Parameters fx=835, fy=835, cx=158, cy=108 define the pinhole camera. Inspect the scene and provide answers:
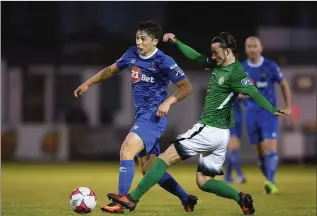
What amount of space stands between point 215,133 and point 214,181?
55 cm

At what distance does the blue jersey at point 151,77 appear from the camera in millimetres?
8281

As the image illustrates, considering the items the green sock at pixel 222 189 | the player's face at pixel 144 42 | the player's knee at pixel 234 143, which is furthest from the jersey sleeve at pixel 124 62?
the player's knee at pixel 234 143

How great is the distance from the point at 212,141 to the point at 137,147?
2.52 feet

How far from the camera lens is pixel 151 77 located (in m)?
8.34

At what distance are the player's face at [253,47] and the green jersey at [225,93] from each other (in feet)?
12.8

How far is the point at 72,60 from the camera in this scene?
23953 millimetres

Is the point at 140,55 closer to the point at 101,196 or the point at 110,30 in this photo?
the point at 101,196

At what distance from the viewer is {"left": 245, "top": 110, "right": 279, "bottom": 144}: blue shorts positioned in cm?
1203

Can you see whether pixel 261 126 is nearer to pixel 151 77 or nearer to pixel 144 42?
pixel 151 77

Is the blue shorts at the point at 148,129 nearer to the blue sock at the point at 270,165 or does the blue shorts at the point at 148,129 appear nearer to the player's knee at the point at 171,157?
the player's knee at the point at 171,157

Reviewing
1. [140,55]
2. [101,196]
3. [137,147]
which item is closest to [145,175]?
[137,147]

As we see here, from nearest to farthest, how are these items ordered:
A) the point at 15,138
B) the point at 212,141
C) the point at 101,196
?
the point at 212,141
the point at 101,196
the point at 15,138

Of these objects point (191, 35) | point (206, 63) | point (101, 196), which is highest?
point (191, 35)

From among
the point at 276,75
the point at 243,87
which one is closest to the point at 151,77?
the point at 243,87
